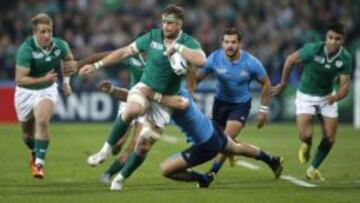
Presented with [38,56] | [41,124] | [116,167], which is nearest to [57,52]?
[38,56]

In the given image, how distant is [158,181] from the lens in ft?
51.7

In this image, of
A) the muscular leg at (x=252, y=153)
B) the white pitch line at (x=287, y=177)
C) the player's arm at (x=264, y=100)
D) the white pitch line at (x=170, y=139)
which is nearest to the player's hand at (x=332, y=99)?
the player's arm at (x=264, y=100)

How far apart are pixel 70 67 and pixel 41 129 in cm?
100

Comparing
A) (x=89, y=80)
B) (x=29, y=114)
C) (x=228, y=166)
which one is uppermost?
(x=29, y=114)

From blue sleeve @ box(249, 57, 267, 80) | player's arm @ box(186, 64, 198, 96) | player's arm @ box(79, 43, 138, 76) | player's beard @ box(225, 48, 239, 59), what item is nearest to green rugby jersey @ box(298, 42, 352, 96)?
blue sleeve @ box(249, 57, 267, 80)

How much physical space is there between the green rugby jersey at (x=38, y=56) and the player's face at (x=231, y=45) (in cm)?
234

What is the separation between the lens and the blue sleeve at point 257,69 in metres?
16.2

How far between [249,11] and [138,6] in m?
3.35

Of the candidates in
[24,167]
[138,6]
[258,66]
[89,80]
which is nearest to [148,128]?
[258,66]

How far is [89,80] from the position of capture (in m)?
31.1

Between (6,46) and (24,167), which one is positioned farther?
(6,46)

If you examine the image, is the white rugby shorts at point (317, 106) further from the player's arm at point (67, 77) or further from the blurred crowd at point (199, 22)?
the blurred crowd at point (199, 22)

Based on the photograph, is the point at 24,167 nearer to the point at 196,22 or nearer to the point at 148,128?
the point at 148,128

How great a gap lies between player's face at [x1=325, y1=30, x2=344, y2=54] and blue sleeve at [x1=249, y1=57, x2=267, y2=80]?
102 centimetres
